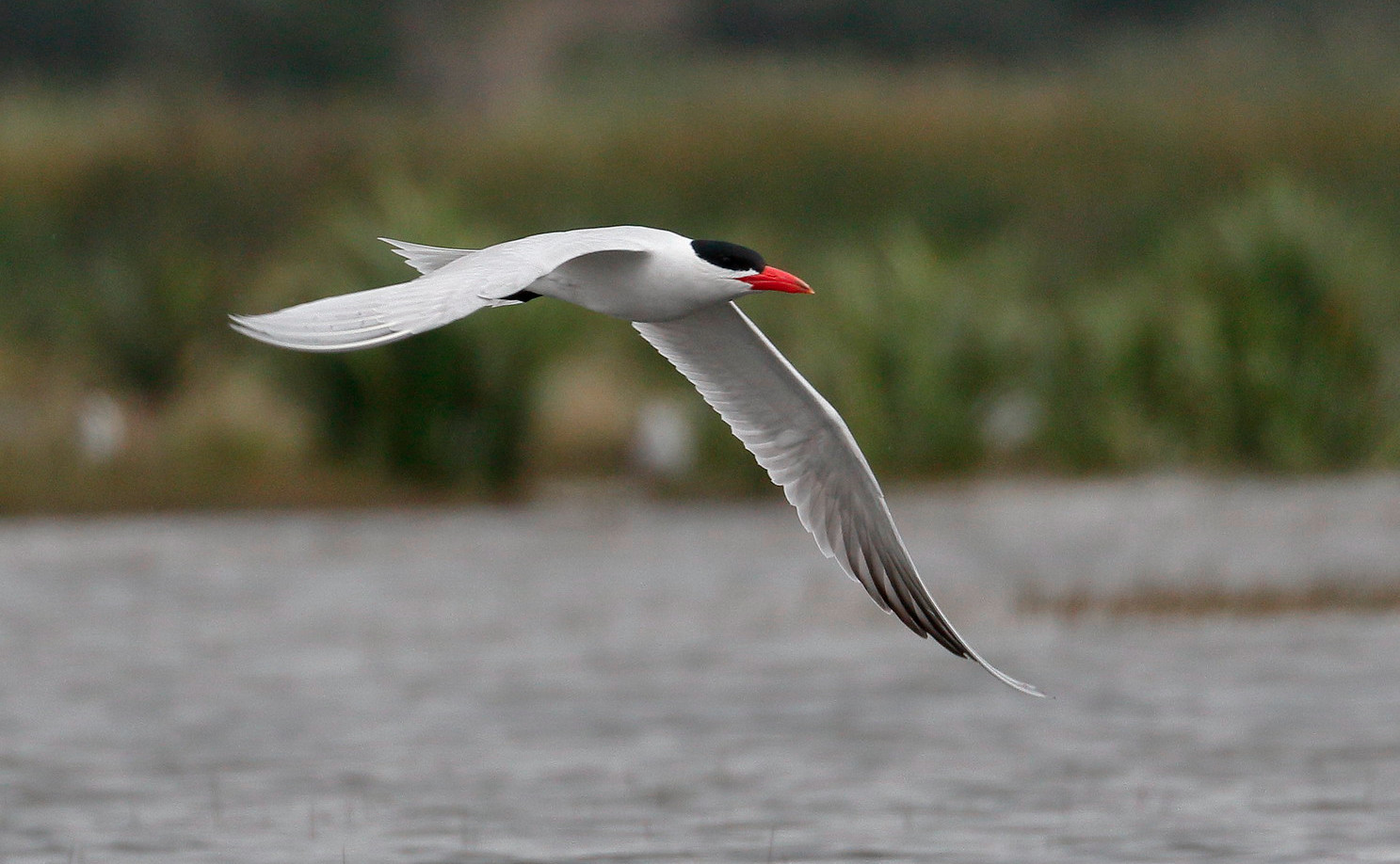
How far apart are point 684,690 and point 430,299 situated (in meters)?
6.45

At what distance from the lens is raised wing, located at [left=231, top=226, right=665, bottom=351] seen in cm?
591

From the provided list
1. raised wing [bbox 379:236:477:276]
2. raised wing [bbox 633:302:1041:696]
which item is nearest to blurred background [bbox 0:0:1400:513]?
raised wing [bbox 633:302:1041:696]

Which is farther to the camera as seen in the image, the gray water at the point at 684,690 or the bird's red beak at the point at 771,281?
the gray water at the point at 684,690

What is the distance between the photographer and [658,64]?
35750 mm

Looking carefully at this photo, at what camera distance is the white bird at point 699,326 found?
6254 mm

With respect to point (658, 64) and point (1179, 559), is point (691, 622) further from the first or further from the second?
point (658, 64)

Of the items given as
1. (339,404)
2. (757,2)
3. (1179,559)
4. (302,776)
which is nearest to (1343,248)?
(1179,559)

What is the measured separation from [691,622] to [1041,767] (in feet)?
14.5

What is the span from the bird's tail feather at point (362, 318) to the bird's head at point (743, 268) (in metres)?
1.08

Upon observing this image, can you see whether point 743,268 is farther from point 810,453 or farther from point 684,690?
point 684,690

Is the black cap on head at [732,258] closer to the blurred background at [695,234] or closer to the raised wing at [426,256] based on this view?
the raised wing at [426,256]

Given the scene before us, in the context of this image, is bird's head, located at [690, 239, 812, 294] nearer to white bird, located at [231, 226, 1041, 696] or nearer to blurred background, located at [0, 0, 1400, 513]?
white bird, located at [231, 226, 1041, 696]

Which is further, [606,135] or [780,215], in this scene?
[606,135]

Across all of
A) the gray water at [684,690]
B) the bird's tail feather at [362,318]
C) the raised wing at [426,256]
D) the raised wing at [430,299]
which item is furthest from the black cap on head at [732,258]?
the gray water at [684,690]
